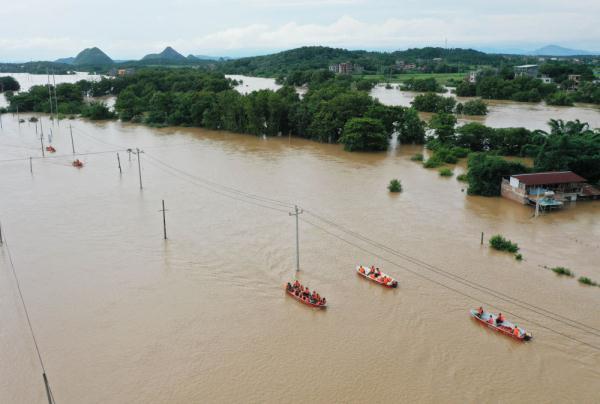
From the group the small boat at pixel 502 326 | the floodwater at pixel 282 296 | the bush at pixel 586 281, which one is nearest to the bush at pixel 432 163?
the floodwater at pixel 282 296

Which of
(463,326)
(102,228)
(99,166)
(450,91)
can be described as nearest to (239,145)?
(99,166)

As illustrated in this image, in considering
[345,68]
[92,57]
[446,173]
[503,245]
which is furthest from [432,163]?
[92,57]

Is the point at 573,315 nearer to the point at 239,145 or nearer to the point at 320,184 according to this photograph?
the point at 320,184

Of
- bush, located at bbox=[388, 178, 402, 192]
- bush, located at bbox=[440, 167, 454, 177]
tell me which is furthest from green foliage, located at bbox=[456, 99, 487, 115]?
bush, located at bbox=[388, 178, 402, 192]

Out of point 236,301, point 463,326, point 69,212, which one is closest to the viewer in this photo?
point 463,326

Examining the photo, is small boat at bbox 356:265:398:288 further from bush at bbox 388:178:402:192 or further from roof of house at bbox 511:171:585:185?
roof of house at bbox 511:171:585:185

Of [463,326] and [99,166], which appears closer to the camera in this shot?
[463,326]

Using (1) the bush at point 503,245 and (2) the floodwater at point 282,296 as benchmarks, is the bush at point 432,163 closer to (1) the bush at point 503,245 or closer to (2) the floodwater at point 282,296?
(2) the floodwater at point 282,296
